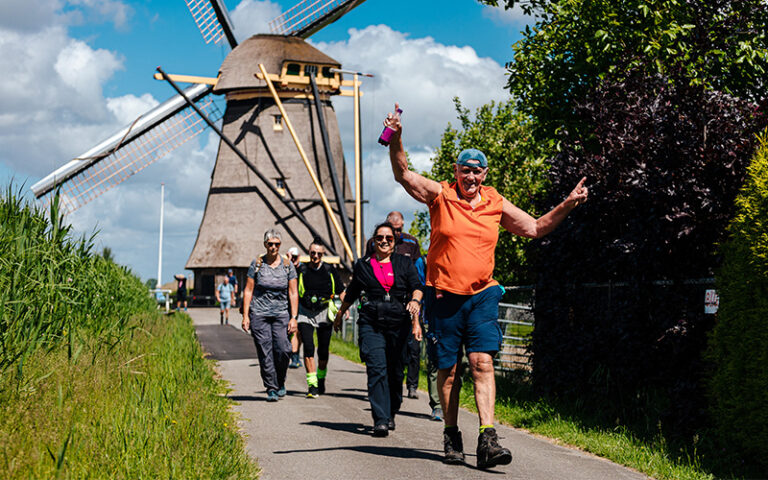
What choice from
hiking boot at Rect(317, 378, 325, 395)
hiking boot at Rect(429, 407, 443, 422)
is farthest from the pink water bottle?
hiking boot at Rect(317, 378, 325, 395)

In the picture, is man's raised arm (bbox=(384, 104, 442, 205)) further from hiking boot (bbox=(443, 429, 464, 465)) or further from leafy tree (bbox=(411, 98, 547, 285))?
leafy tree (bbox=(411, 98, 547, 285))

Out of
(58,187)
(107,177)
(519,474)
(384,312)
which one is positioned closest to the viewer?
(519,474)

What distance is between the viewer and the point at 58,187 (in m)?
9.88

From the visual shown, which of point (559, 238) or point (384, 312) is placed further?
point (559, 238)

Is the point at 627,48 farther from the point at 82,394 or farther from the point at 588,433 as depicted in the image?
the point at 82,394

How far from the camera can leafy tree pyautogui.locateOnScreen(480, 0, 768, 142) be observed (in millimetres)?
10492

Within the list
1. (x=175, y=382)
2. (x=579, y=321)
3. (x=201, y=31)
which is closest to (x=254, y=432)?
(x=175, y=382)

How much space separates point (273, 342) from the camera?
396 inches

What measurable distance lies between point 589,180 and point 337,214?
2778cm

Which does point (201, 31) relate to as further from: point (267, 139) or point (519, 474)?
point (519, 474)

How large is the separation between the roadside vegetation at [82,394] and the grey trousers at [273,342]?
66 centimetres

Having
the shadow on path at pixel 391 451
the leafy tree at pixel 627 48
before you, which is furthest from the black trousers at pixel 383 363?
the leafy tree at pixel 627 48

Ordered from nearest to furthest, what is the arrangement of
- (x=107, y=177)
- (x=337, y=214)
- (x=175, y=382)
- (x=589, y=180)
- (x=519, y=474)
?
(x=519, y=474) → (x=175, y=382) → (x=589, y=180) → (x=337, y=214) → (x=107, y=177)

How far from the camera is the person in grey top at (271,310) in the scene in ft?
32.6
